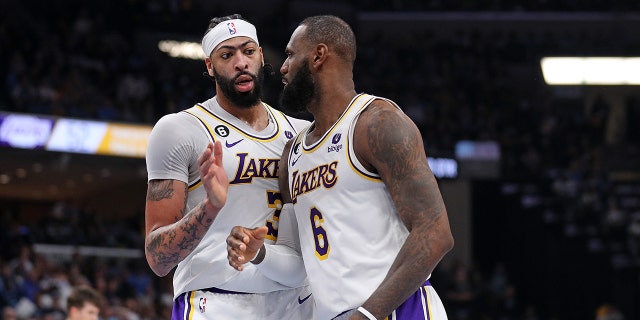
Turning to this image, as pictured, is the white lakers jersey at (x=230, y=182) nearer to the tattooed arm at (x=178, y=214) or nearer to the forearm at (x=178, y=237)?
the tattooed arm at (x=178, y=214)

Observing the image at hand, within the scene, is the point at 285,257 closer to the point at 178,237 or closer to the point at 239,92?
the point at 178,237

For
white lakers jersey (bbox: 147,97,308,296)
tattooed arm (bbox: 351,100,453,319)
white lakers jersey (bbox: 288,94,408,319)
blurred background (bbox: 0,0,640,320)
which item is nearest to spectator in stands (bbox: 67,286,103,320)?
white lakers jersey (bbox: 147,97,308,296)

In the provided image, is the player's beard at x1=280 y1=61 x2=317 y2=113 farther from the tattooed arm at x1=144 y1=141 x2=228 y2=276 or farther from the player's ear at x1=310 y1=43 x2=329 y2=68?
the tattooed arm at x1=144 y1=141 x2=228 y2=276

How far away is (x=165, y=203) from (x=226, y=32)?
1043 mm

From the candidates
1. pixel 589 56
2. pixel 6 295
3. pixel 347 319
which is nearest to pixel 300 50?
pixel 347 319

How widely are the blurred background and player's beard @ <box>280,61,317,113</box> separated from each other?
10685mm

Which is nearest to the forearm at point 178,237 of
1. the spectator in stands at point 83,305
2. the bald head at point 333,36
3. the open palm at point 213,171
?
the open palm at point 213,171

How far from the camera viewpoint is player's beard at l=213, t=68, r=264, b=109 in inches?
212

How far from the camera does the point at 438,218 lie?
427 centimetres

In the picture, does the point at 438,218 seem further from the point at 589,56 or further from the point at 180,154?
the point at 589,56

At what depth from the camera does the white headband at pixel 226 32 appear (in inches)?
213

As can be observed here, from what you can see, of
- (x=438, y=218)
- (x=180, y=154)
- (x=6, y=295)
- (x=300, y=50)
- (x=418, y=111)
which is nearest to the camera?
(x=438, y=218)

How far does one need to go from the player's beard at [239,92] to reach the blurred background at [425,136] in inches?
395

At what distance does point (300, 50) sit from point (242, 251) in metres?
1.08
